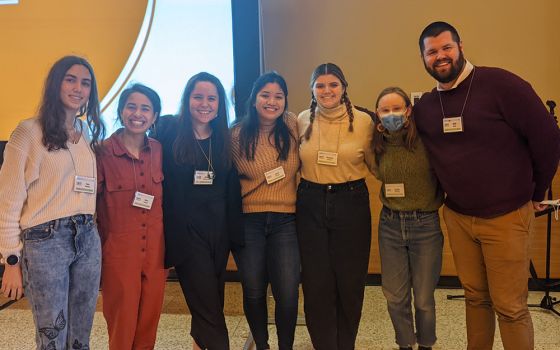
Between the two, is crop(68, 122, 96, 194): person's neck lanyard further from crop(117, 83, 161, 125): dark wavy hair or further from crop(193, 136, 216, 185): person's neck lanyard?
crop(193, 136, 216, 185): person's neck lanyard

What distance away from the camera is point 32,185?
155 centimetres

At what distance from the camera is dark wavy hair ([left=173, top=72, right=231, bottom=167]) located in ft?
6.22

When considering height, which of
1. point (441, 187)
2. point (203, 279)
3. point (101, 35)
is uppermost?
point (101, 35)

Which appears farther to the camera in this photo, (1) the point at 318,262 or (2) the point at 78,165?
(1) the point at 318,262

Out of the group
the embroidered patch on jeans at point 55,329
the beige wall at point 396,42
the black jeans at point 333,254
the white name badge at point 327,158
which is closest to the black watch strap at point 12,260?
the embroidered patch on jeans at point 55,329

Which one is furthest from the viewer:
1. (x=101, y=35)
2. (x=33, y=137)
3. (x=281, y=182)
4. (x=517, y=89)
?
(x=101, y=35)

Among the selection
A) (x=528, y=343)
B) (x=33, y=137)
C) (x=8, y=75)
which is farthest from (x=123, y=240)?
(x=8, y=75)

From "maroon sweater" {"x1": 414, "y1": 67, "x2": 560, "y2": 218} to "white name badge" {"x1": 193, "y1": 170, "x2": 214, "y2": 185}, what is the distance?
1116 mm

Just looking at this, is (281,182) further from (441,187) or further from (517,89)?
(517,89)

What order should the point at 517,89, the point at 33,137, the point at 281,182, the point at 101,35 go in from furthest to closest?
the point at 101,35 < the point at 281,182 < the point at 517,89 < the point at 33,137

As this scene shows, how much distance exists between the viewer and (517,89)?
172cm

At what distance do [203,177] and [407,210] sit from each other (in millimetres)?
1027

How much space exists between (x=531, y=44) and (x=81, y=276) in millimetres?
3659

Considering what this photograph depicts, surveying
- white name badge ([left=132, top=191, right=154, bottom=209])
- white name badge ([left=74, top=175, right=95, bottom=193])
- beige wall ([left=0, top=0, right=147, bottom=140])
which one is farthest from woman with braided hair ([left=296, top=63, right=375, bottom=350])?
beige wall ([left=0, top=0, right=147, bottom=140])
